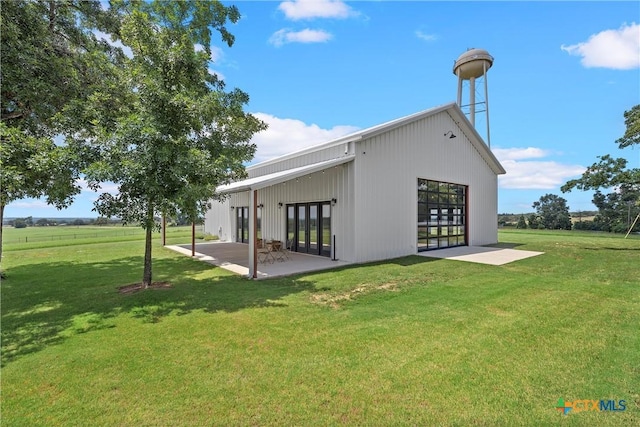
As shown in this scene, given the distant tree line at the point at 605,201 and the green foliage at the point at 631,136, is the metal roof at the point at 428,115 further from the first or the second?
the green foliage at the point at 631,136

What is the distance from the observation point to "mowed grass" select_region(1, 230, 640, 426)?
8.82 ft

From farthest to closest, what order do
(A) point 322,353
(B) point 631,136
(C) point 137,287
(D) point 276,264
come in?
(B) point 631,136 < (D) point 276,264 < (C) point 137,287 < (A) point 322,353

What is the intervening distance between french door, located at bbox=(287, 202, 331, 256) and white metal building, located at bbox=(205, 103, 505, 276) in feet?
0.13

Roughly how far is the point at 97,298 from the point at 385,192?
29.5 feet

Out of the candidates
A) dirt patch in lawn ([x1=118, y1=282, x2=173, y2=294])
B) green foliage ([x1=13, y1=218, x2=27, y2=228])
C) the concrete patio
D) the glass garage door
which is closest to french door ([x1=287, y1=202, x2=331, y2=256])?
the concrete patio

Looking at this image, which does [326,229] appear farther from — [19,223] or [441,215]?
[19,223]

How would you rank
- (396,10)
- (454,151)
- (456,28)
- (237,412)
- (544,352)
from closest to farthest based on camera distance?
(237,412) < (544,352) < (396,10) < (456,28) < (454,151)

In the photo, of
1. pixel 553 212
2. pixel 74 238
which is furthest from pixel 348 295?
pixel 553 212

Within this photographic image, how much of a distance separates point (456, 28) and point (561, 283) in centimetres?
1019

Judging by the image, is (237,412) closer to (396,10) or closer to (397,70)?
(396,10)

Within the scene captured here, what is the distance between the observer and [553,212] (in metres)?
34.8

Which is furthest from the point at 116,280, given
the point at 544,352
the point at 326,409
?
the point at 544,352

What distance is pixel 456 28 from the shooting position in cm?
1201

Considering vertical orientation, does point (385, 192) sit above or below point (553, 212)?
above
